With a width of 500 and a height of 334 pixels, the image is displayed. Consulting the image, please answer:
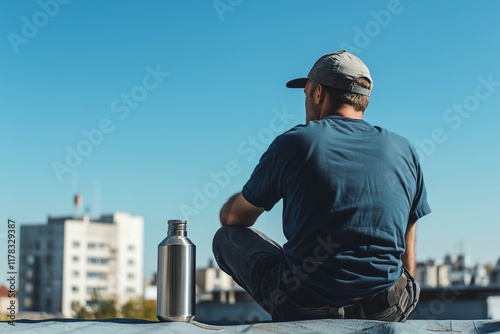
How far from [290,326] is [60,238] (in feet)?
327

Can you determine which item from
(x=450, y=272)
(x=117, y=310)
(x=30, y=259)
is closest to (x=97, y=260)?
(x=30, y=259)

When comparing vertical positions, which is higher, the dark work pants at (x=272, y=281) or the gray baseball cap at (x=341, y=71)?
the gray baseball cap at (x=341, y=71)

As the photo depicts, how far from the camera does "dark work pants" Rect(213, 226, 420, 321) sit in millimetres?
2844

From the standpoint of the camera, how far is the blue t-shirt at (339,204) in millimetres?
2711

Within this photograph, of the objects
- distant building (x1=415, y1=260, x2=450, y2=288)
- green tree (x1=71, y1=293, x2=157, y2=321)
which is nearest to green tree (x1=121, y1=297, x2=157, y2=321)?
green tree (x1=71, y1=293, x2=157, y2=321)

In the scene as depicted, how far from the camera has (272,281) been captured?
2.92 meters

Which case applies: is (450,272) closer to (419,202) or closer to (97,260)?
(97,260)

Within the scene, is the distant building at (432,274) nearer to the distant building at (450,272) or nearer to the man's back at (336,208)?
the distant building at (450,272)

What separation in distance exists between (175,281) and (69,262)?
3922 inches

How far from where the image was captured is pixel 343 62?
9.71 ft

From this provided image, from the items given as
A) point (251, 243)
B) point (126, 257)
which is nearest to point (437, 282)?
point (126, 257)

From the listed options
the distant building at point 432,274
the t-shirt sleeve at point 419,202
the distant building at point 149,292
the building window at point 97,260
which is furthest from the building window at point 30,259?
the t-shirt sleeve at point 419,202

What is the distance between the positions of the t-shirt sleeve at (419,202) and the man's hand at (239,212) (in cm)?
73

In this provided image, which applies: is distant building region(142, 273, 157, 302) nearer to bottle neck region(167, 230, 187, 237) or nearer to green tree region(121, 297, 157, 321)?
green tree region(121, 297, 157, 321)
